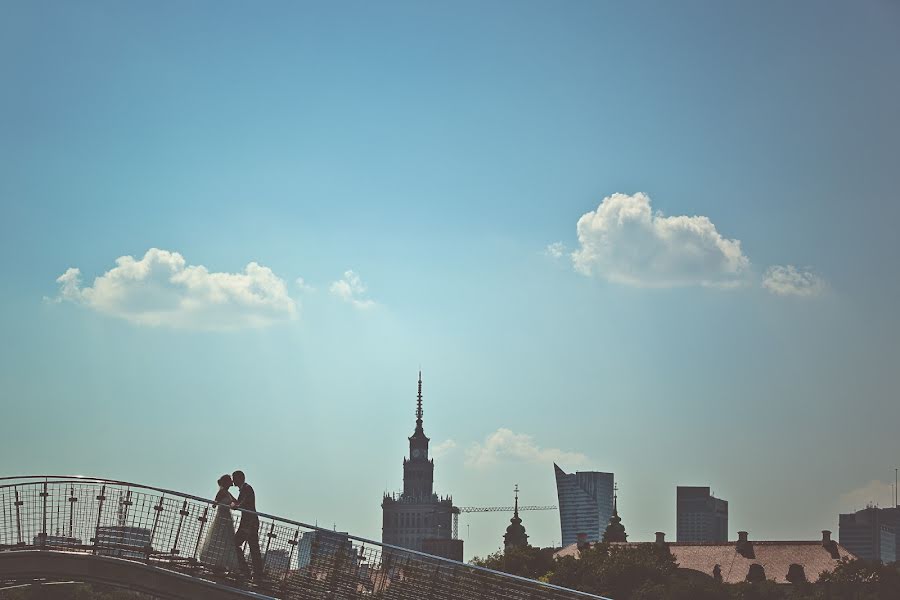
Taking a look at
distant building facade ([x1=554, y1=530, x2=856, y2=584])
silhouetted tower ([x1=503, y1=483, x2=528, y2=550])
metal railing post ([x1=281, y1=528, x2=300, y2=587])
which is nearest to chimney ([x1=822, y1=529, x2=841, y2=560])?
distant building facade ([x1=554, y1=530, x2=856, y2=584])

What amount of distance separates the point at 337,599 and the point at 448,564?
224 centimetres

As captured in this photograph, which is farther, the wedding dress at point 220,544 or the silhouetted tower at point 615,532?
the silhouetted tower at point 615,532

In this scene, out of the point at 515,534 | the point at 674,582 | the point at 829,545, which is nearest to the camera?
the point at 674,582

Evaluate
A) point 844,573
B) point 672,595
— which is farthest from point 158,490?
point 844,573

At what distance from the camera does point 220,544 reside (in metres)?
25.1

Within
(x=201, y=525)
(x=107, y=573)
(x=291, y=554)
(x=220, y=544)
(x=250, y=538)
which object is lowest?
(x=107, y=573)

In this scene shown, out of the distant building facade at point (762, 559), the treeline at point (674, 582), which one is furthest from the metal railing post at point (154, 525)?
the distant building facade at point (762, 559)

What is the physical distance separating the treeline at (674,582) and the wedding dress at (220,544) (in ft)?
224

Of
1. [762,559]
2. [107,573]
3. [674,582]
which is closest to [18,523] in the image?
[107,573]

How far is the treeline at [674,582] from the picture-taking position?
9044cm

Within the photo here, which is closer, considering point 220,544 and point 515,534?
point 220,544

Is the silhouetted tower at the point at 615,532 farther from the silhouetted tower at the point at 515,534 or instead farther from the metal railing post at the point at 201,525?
the metal railing post at the point at 201,525

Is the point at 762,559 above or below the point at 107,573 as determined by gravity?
above

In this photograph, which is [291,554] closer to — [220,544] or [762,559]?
[220,544]
